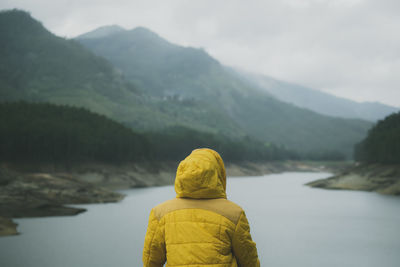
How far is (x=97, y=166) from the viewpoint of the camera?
236ft

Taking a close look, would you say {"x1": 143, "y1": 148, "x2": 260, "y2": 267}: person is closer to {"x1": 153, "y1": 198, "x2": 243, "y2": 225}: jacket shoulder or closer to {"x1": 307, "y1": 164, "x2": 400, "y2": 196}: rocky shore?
{"x1": 153, "y1": 198, "x2": 243, "y2": 225}: jacket shoulder

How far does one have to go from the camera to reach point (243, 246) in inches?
172

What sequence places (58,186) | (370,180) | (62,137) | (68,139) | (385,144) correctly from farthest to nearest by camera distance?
(68,139) → (62,137) → (370,180) → (385,144) → (58,186)

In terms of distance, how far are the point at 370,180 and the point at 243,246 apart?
69441mm

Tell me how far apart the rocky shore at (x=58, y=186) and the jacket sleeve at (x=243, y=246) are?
26.1m

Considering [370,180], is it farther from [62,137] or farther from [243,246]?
[243,246]

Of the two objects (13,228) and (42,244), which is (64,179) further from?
(42,244)

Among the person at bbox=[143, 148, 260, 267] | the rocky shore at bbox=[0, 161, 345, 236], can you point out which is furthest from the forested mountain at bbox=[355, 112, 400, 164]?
the person at bbox=[143, 148, 260, 267]

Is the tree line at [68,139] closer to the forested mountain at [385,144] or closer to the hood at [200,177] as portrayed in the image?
the forested mountain at [385,144]

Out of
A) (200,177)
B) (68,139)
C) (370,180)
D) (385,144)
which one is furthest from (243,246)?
(385,144)

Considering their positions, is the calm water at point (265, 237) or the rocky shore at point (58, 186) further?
the rocky shore at point (58, 186)

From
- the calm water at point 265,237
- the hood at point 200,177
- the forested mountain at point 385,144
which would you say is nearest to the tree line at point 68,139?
the calm water at point 265,237

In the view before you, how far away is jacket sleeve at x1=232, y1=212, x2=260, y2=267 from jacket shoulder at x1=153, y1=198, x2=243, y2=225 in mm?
78

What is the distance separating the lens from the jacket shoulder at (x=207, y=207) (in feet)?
14.2
